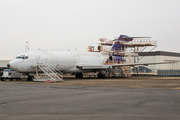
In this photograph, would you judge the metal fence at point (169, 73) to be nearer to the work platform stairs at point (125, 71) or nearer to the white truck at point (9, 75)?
the work platform stairs at point (125, 71)

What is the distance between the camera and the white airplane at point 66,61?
94.6 feet

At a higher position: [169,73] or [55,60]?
[55,60]

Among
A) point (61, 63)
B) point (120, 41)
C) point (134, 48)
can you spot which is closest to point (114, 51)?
point (120, 41)

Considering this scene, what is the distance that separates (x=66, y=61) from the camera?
109ft

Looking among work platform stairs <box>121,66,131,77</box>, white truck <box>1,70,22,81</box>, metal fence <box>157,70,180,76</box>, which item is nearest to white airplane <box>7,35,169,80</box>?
work platform stairs <box>121,66,131,77</box>

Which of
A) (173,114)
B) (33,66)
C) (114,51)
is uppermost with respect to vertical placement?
(114,51)

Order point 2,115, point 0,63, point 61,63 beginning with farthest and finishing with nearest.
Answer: point 0,63 < point 61,63 < point 2,115

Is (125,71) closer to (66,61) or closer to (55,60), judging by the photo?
(66,61)

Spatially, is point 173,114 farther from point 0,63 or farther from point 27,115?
point 0,63

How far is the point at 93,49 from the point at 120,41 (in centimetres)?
582

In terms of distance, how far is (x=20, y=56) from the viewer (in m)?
29.1

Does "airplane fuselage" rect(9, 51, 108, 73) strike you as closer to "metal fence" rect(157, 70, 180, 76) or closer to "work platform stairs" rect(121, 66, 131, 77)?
"work platform stairs" rect(121, 66, 131, 77)

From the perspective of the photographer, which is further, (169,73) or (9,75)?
(169,73)

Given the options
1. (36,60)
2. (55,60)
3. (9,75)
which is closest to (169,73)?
(55,60)
